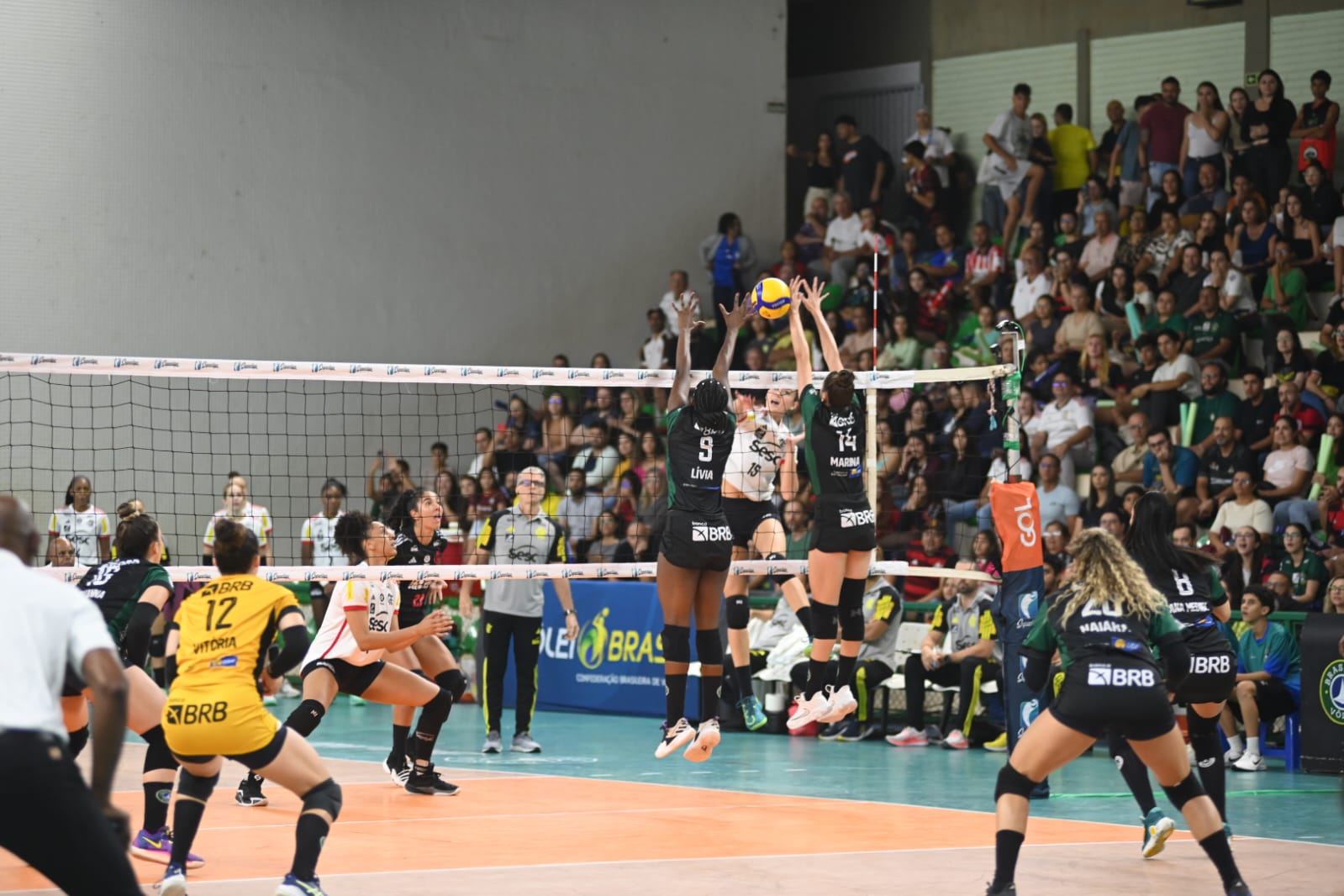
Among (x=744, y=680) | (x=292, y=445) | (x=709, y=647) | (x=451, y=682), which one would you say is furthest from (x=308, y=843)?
(x=292, y=445)

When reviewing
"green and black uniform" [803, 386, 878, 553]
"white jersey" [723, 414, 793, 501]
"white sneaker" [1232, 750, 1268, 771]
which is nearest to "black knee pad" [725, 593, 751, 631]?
"white jersey" [723, 414, 793, 501]

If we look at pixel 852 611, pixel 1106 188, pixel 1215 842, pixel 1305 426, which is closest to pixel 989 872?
pixel 1215 842

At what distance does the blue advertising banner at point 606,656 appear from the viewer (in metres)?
16.0

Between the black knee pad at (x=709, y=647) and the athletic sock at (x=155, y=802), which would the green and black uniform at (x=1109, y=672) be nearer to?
the black knee pad at (x=709, y=647)

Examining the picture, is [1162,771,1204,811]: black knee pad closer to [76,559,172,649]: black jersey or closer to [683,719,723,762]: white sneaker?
[683,719,723,762]: white sneaker

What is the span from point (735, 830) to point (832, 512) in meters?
1.96

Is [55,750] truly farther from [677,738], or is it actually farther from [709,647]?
[709,647]

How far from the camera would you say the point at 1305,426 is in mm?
14641

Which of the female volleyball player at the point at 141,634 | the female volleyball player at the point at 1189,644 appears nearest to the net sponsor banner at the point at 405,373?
the female volleyball player at the point at 141,634

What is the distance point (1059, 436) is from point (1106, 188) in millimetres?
3657

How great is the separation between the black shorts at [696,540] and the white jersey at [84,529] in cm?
711

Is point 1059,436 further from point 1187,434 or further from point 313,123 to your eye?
point 313,123

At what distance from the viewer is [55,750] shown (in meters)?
4.75

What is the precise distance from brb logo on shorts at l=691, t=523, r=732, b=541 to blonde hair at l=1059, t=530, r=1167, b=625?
108 inches
